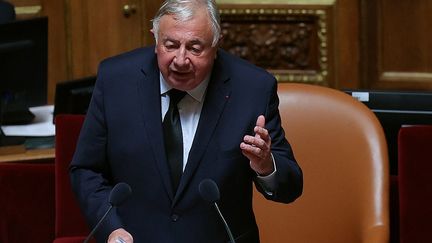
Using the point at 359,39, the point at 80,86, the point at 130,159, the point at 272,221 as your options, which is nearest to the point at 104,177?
the point at 130,159

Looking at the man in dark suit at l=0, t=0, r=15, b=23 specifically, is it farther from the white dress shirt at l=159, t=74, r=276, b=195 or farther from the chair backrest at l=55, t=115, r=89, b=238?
the white dress shirt at l=159, t=74, r=276, b=195

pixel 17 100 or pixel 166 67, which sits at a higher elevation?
pixel 166 67

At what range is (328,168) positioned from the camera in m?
2.90

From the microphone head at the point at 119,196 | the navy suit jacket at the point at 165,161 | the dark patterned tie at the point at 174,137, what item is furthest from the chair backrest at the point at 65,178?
the microphone head at the point at 119,196

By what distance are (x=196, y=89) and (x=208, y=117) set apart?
0.08 metres

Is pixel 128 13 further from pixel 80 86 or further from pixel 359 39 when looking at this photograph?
pixel 80 86

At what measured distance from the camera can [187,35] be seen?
2289 mm

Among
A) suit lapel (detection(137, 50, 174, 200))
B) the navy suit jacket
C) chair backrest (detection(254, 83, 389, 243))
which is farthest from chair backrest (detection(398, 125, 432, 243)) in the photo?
suit lapel (detection(137, 50, 174, 200))

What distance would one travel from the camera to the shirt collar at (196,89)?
245 cm

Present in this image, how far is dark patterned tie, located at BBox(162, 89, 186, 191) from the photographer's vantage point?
241 centimetres

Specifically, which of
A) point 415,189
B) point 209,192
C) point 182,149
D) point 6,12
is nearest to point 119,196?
point 209,192

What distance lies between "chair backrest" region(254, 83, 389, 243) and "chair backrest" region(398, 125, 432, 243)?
104 millimetres

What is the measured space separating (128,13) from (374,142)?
2.64 metres

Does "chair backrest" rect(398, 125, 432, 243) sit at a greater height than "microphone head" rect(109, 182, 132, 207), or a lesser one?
lesser
